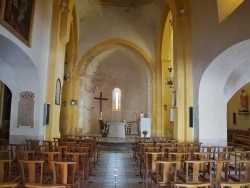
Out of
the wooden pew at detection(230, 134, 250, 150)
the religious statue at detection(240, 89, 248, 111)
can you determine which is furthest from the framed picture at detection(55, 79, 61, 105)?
the religious statue at detection(240, 89, 248, 111)

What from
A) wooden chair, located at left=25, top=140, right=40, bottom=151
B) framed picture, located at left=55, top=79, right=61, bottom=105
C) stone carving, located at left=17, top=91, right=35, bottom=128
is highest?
framed picture, located at left=55, top=79, right=61, bottom=105

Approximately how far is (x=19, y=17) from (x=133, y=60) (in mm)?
13091

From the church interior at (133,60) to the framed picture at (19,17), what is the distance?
25 mm

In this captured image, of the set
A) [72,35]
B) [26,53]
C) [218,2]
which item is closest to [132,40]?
[72,35]

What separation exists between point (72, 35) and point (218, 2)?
980 centimetres

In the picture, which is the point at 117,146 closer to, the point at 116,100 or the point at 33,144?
the point at 33,144

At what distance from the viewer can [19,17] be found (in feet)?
22.6

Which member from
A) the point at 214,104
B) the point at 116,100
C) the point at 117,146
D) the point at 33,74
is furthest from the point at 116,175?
the point at 116,100

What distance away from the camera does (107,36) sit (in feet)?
56.4

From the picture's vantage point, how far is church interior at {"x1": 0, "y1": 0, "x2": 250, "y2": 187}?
7625 millimetres

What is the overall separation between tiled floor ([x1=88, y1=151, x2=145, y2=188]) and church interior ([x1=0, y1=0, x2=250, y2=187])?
1624mm

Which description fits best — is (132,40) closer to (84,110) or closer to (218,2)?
(84,110)

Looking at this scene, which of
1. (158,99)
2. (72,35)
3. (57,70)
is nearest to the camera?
(57,70)

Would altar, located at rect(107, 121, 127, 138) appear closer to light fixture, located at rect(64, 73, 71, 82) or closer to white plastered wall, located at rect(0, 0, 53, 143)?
light fixture, located at rect(64, 73, 71, 82)
